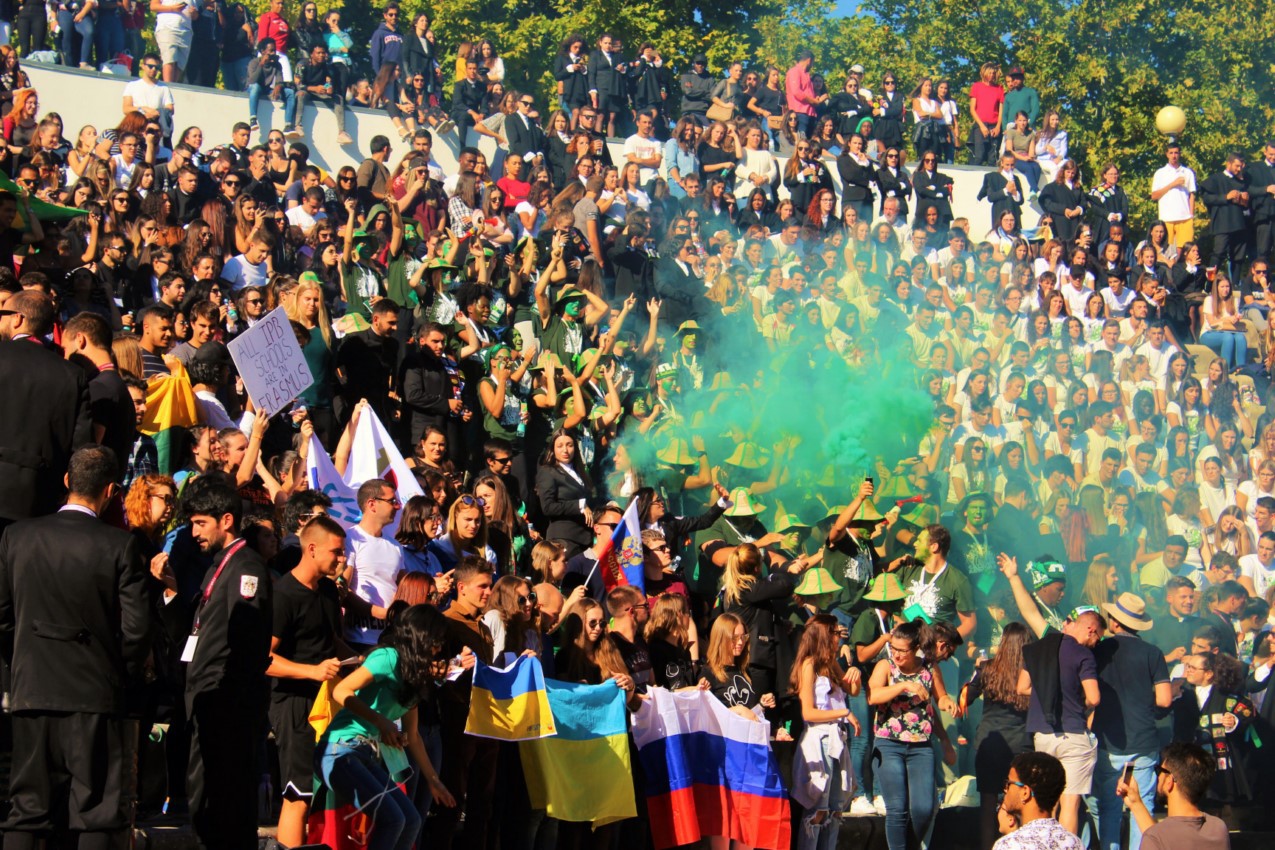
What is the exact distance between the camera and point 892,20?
48188mm

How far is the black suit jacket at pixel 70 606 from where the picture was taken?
247 inches

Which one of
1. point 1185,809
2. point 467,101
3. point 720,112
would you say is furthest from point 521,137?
point 1185,809

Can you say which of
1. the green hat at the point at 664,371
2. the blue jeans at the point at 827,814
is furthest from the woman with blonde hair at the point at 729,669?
the green hat at the point at 664,371

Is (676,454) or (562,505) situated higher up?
(676,454)

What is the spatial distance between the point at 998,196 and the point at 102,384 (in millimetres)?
16821

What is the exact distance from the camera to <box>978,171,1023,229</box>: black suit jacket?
22.1 meters

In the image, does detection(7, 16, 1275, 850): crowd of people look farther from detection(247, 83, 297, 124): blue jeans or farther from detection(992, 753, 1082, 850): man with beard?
detection(247, 83, 297, 124): blue jeans

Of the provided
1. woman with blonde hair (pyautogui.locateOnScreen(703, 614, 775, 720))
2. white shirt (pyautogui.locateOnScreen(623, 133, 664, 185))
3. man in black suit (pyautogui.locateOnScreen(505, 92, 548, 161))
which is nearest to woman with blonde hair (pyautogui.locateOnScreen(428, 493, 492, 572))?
woman with blonde hair (pyautogui.locateOnScreen(703, 614, 775, 720))

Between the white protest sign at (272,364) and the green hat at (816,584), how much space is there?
3.93m

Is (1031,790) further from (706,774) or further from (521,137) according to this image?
(521,137)

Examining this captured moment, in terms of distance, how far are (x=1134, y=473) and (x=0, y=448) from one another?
488 inches

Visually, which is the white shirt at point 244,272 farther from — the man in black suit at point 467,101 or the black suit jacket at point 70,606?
the man in black suit at point 467,101

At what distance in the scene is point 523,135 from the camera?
62.2 feet

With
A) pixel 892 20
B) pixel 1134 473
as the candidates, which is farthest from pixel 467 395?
pixel 892 20
